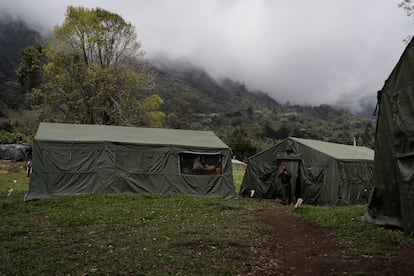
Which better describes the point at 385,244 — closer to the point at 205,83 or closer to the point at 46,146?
the point at 46,146

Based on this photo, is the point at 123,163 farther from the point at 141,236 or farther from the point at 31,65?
the point at 31,65

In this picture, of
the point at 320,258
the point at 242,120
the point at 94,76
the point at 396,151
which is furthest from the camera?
the point at 242,120

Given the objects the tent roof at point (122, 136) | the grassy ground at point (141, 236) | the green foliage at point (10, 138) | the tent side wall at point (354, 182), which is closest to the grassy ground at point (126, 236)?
the grassy ground at point (141, 236)

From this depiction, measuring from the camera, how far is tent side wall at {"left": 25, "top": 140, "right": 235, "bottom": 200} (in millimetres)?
14883

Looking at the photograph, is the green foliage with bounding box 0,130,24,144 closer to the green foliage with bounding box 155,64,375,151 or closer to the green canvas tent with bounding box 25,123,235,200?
the green canvas tent with bounding box 25,123,235,200

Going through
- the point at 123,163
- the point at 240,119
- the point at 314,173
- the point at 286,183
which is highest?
the point at 240,119

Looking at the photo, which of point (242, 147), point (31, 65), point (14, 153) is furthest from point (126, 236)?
point (242, 147)

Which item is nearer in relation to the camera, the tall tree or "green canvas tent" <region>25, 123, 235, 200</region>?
"green canvas tent" <region>25, 123, 235, 200</region>

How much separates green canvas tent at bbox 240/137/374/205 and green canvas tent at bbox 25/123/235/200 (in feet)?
6.99

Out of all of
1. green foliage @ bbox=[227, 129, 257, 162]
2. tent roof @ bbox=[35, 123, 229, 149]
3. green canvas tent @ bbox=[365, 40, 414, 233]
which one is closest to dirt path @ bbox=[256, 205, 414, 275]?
green canvas tent @ bbox=[365, 40, 414, 233]

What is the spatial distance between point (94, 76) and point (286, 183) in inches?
748

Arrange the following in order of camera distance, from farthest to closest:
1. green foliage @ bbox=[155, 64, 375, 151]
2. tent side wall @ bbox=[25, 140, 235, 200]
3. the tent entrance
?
green foliage @ bbox=[155, 64, 375, 151], the tent entrance, tent side wall @ bbox=[25, 140, 235, 200]

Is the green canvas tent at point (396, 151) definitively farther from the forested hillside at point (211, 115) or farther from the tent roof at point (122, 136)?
the forested hillside at point (211, 115)

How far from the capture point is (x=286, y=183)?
16422mm
